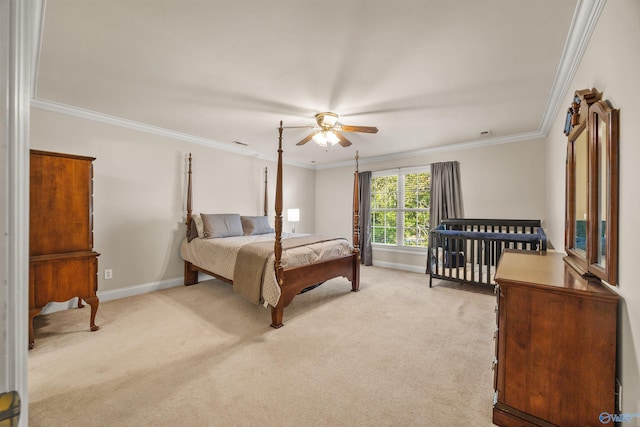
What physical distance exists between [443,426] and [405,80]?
2503 mm

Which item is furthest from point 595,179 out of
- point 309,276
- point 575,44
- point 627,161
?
point 309,276

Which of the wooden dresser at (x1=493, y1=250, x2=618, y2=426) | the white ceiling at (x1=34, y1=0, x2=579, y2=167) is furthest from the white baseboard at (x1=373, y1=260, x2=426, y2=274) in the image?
the wooden dresser at (x1=493, y1=250, x2=618, y2=426)

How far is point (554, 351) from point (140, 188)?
14.6ft

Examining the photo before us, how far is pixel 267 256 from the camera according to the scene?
2.87 meters

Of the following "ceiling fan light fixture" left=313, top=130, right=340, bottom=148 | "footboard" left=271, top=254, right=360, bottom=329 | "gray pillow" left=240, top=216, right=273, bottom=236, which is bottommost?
"footboard" left=271, top=254, right=360, bottom=329

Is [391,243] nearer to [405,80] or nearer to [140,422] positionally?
[405,80]

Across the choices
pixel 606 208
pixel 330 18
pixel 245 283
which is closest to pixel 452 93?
pixel 330 18

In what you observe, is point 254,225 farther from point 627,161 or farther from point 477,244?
point 627,161

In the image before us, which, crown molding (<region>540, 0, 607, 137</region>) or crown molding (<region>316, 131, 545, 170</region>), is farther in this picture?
crown molding (<region>316, 131, 545, 170</region>)

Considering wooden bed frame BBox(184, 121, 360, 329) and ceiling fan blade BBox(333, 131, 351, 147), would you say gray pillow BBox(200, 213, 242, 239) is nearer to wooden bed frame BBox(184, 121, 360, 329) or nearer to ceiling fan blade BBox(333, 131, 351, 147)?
wooden bed frame BBox(184, 121, 360, 329)

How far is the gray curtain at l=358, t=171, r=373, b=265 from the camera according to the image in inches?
223

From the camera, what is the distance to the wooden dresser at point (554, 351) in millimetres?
1262

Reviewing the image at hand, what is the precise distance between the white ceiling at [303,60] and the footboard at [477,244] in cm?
146

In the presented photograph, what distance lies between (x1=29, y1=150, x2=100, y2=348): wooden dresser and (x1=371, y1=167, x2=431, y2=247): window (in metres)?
4.63
